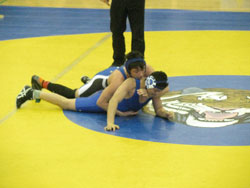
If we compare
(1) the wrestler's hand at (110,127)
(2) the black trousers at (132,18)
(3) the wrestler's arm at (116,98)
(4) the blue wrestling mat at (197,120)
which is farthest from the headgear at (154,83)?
(2) the black trousers at (132,18)

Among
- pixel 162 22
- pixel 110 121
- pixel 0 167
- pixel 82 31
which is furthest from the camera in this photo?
pixel 162 22

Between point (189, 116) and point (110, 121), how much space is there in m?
0.89

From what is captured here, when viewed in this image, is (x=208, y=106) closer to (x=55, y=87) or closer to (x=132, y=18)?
(x=55, y=87)

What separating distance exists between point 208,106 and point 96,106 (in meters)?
1.25

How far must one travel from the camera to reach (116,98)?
5934 millimetres

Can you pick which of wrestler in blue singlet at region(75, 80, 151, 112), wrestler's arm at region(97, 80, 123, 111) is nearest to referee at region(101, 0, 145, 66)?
wrestler in blue singlet at region(75, 80, 151, 112)

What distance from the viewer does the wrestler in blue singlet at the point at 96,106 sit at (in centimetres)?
618

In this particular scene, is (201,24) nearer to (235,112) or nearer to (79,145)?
(235,112)

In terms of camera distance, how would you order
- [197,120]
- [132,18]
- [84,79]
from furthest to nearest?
[132,18] < [84,79] < [197,120]

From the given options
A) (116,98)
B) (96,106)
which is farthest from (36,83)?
(116,98)

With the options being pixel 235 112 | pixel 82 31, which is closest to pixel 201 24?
pixel 82 31

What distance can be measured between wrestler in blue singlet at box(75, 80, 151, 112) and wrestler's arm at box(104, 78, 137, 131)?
4.5 inches

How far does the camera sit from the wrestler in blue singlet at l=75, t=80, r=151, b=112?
6177mm

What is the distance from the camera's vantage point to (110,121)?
5.85 m
